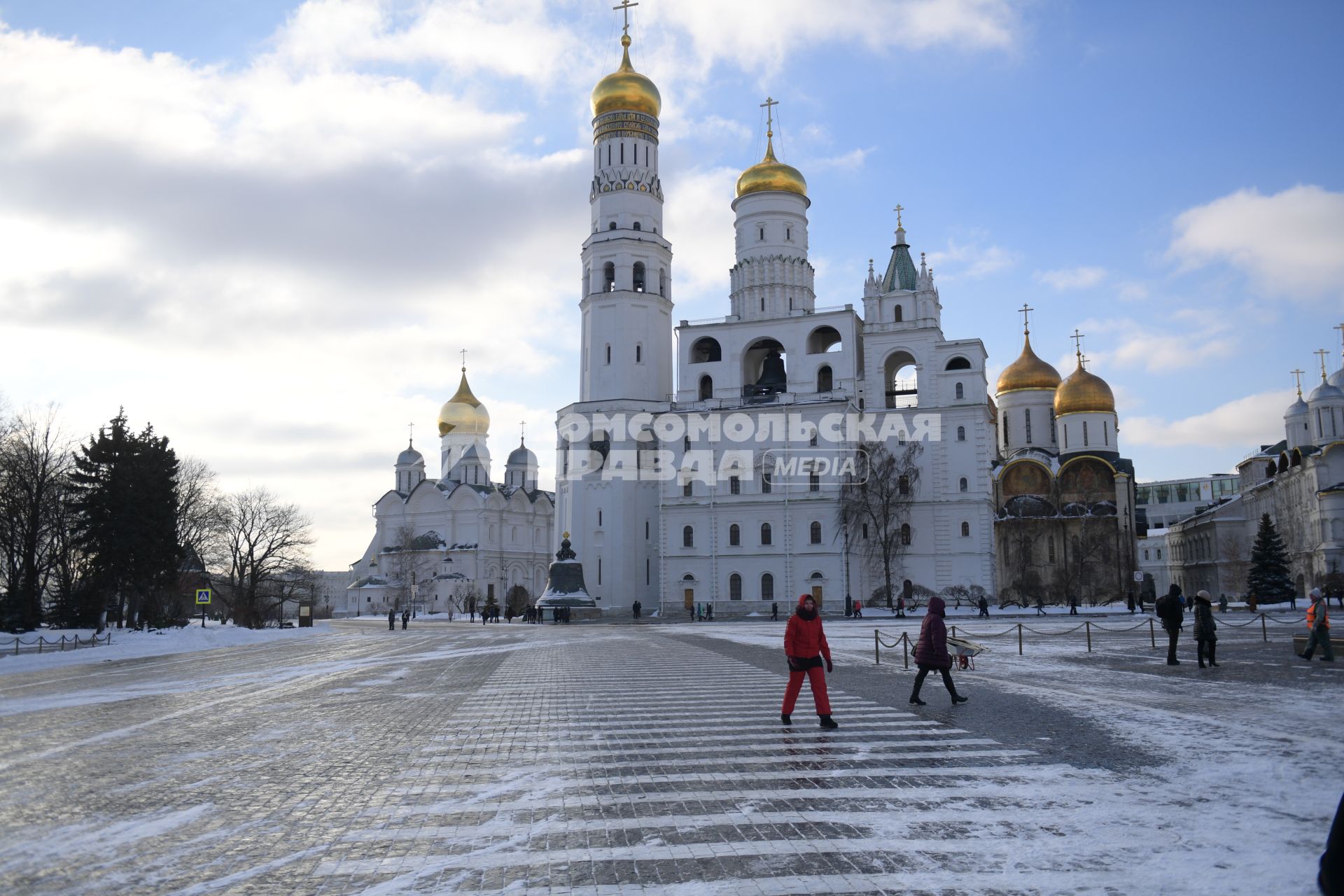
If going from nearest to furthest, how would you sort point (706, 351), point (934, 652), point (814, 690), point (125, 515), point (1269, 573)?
point (814, 690) → point (934, 652) → point (125, 515) → point (1269, 573) → point (706, 351)

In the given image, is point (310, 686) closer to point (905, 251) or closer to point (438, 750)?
point (438, 750)

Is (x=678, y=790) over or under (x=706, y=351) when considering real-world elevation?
under

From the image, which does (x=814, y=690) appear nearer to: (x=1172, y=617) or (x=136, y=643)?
(x=1172, y=617)

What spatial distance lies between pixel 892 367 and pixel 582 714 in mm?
51035

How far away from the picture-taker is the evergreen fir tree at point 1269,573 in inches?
1925

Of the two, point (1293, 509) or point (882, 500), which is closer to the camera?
point (882, 500)

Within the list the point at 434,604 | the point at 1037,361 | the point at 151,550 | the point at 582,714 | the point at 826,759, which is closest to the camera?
the point at 826,759

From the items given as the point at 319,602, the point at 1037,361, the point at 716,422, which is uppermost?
the point at 1037,361

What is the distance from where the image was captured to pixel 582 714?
12.3 metres

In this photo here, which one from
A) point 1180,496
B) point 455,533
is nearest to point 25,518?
point 455,533

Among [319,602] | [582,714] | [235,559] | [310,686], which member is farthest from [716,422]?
[319,602]

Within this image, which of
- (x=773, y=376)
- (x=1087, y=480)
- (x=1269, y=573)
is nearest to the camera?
(x=1269, y=573)

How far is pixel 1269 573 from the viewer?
49469 millimetres

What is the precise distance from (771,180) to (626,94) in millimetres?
10335
